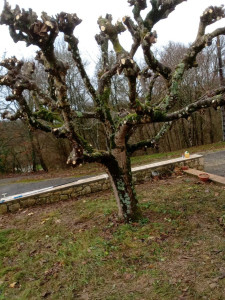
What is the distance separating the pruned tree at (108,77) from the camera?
3066mm

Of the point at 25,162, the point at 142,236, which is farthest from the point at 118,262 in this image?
the point at 25,162

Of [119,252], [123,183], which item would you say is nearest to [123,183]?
[123,183]

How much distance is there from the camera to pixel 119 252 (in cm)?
382

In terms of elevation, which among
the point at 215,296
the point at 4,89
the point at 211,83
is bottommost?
the point at 215,296

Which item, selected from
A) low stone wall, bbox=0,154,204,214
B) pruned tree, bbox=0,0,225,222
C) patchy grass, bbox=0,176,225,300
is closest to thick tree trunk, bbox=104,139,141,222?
pruned tree, bbox=0,0,225,222

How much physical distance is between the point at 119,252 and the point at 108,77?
345 cm

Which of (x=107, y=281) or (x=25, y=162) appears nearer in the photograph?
(x=107, y=281)

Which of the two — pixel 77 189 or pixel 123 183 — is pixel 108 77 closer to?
pixel 123 183

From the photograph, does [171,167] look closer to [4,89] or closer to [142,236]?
[142,236]

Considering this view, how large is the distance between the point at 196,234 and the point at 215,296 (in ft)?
4.66

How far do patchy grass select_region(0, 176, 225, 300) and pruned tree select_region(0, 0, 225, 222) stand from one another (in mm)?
741

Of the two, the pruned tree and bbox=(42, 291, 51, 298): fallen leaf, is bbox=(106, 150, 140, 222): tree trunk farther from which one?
bbox=(42, 291, 51, 298): fallen leaf

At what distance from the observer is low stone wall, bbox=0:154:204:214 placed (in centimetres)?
676

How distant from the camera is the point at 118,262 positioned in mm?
3564
